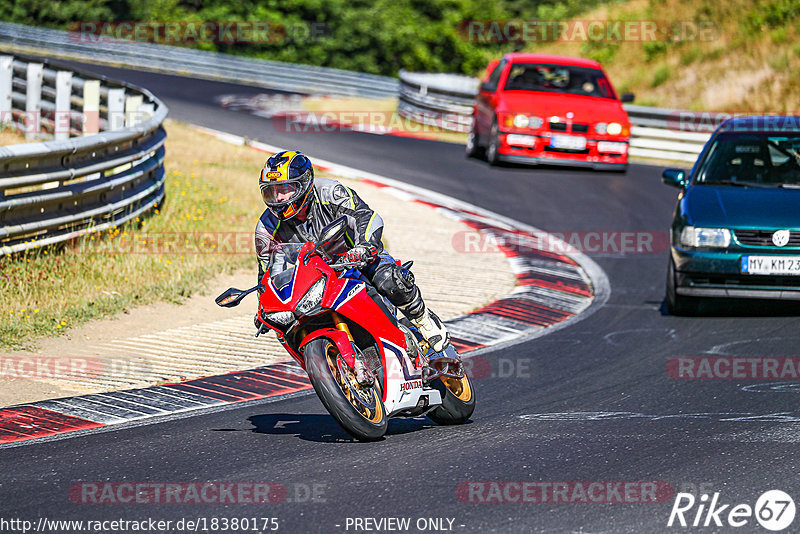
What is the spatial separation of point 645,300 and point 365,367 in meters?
5.93

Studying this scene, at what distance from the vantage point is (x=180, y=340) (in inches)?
368

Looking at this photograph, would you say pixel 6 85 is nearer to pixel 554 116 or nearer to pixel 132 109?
pixel 132 109

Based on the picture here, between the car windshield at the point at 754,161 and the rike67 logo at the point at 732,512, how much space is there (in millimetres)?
6144

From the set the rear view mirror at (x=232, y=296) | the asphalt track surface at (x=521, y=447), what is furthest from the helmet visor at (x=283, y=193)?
the asphalt track surface at (x=521, y=447)

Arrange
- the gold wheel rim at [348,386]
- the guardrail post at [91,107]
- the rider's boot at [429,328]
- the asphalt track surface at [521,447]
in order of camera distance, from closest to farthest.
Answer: the asphalt track surface at [521,447]
the gold wheel rim at [348,386]
the rider's boot at [429,328]
the guardrail post at [91,107]

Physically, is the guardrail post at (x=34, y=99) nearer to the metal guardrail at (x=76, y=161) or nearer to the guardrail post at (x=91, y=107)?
the metal guardrail at (x=76, y=161)

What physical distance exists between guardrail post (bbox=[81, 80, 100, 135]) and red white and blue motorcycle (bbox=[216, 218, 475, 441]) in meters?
12.1

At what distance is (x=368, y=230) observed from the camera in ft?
20.4

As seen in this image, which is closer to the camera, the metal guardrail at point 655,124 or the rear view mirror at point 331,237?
the rear view mirror at point 331,237

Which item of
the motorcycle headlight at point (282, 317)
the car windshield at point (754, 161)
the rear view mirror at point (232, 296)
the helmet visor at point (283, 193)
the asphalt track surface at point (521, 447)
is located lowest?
the asphalt track surface at point (521, 447)

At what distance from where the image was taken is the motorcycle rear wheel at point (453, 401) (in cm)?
671

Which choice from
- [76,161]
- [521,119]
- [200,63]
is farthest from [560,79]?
[200,63]

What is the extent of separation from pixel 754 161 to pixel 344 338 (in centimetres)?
628

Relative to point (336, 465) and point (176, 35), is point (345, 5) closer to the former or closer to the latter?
point (176, 35)
